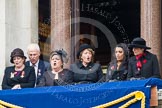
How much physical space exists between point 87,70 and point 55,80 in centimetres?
56

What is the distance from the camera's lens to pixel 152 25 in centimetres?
1057

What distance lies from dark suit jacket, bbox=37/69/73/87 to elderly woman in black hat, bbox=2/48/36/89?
1.13 ft

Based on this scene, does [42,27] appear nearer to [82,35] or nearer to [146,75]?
[82,35]

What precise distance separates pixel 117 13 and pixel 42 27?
2395 mm

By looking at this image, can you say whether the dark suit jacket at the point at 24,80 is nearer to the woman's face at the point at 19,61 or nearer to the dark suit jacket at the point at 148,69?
the woman's face at the point at 19,61

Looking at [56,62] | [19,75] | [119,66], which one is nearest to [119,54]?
[119,66]

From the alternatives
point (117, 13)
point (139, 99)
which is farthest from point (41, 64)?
point (117, 13)

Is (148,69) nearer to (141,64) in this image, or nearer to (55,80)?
(141,64)

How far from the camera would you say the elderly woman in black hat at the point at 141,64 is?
866 cm

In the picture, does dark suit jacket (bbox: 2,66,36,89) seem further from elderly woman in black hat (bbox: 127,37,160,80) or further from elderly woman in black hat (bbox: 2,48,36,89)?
elderly woman in black hat (bbox: 127,37,160,80)

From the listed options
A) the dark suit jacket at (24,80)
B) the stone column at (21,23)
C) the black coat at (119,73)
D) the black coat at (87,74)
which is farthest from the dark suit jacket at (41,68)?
the stone column at (21,23)

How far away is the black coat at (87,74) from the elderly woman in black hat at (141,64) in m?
0.57

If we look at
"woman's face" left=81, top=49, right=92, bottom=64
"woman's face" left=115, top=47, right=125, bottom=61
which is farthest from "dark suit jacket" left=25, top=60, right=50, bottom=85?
"woman's face" left=115, top=47, right=125, bottom=61

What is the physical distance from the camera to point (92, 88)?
27.3ft
